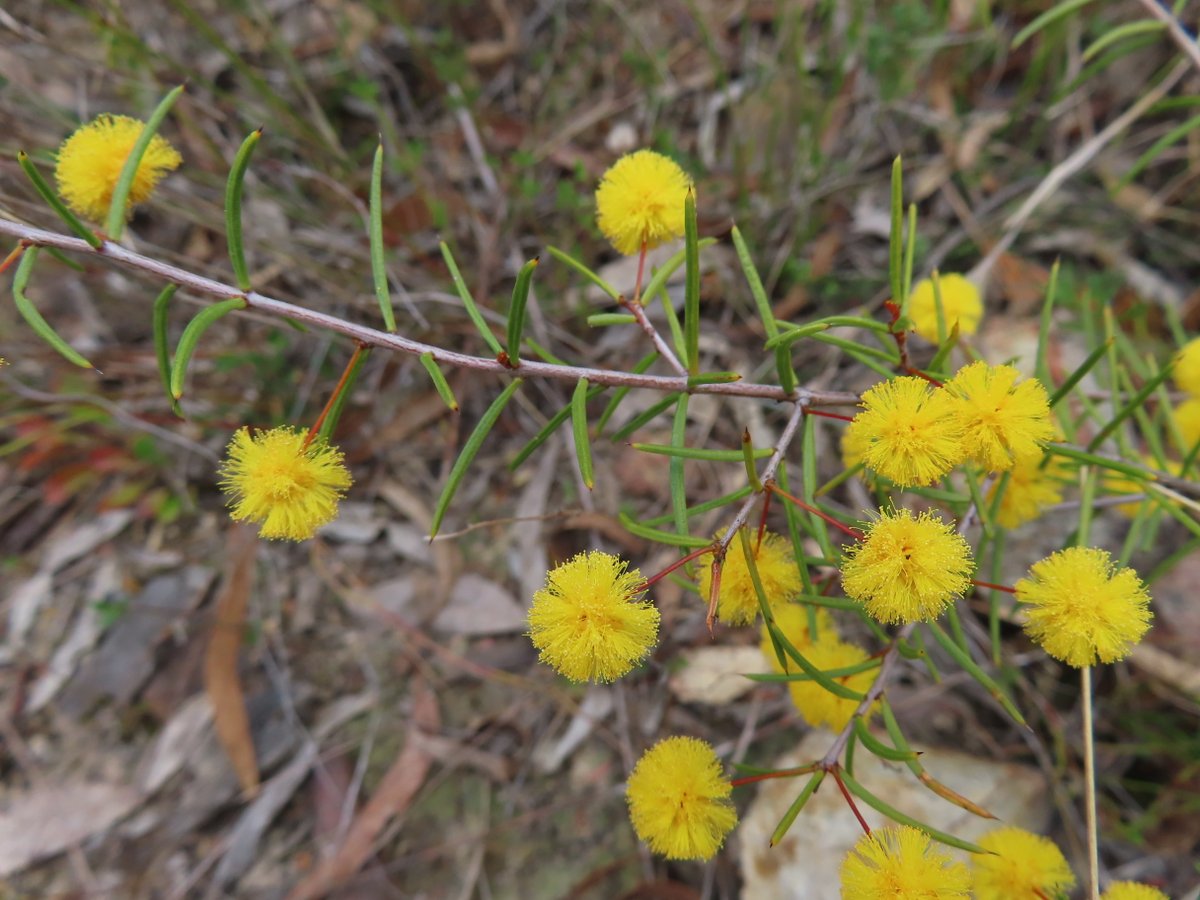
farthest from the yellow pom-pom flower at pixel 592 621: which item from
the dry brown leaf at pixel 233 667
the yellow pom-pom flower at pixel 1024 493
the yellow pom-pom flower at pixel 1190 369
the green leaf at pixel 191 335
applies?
the dry brown leaf at pixel 233 667

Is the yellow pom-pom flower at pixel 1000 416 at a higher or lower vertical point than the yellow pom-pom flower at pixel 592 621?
higher

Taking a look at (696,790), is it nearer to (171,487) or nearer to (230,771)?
(230,771)

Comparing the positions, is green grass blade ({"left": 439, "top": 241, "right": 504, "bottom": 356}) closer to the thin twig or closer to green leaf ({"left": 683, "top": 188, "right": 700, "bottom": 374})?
the thin twig

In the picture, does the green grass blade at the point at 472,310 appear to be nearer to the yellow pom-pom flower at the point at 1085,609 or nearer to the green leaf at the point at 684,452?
the green leaf at the point at 684,452

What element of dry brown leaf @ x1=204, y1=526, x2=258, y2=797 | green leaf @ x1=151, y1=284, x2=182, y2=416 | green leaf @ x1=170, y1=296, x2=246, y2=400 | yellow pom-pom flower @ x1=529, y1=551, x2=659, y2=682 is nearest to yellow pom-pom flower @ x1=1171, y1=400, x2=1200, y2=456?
yellow pom-pom flower @ x1=529, y1=551, x2=659, y2=682

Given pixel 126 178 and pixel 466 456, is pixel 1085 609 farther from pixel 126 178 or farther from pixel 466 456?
pixel 126 178

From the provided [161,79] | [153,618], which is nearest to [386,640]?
[153,618]
